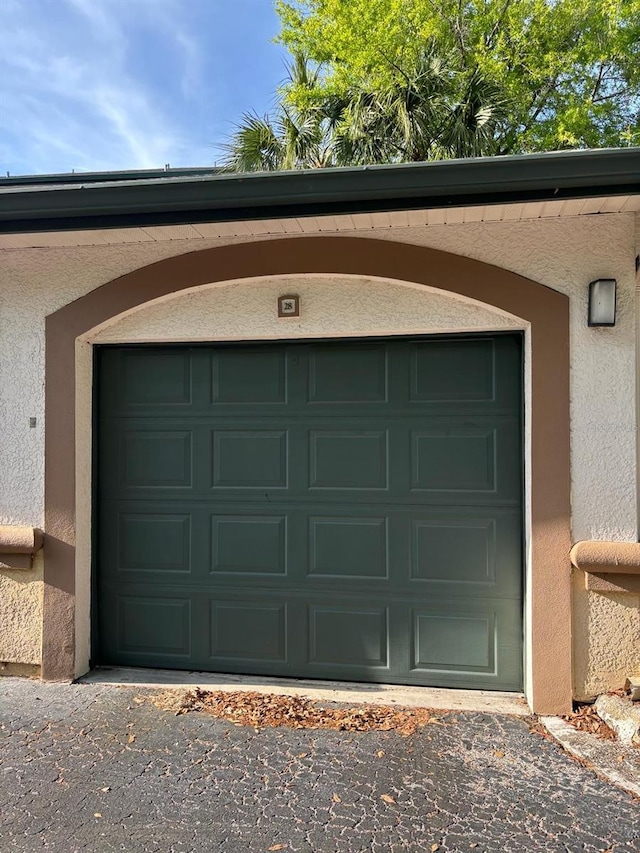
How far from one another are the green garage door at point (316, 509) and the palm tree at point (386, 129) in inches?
282

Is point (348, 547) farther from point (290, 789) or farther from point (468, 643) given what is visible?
point (290, 789)

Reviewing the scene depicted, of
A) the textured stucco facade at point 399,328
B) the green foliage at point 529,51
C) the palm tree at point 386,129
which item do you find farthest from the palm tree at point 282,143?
the textured stucco facade at point 399,328

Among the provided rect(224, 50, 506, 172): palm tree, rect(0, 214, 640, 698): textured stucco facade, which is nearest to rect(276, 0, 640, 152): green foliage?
rect(224, 50, 506, 172): palm tree

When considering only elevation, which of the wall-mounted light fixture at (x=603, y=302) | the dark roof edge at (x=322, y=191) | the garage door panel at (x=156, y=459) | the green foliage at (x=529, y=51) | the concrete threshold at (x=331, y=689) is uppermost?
the green foliage at (x=529, y=51)

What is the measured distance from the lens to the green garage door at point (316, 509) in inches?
148

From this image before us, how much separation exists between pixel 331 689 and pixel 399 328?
2.43 metres

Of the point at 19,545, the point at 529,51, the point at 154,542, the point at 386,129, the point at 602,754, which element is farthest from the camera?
the point at 529,51

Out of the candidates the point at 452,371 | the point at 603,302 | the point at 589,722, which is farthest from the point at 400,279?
the point at 589,722

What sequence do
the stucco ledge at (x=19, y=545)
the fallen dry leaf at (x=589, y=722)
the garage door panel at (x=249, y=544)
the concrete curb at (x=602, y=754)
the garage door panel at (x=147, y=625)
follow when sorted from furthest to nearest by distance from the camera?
the garage door panel at (x=147, y=625) < the garage door panel at (x=249, y=544) < the stucco ledge at (x=19, y=545) < the fallen dry leaf at (x=589, y=722) < the concrete curb at (x=602, y=754)

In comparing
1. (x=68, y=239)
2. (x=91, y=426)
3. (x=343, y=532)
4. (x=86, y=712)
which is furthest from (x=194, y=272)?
(x=86, y=712)

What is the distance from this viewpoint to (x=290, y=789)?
271cm

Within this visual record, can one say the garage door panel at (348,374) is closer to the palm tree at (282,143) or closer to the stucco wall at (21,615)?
the stucco wall at (21,615)

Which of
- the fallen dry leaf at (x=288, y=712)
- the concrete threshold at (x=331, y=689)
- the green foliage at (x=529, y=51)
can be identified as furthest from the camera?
the green foliage at (x=529, y=51)

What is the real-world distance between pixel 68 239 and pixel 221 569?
246 centimetres
